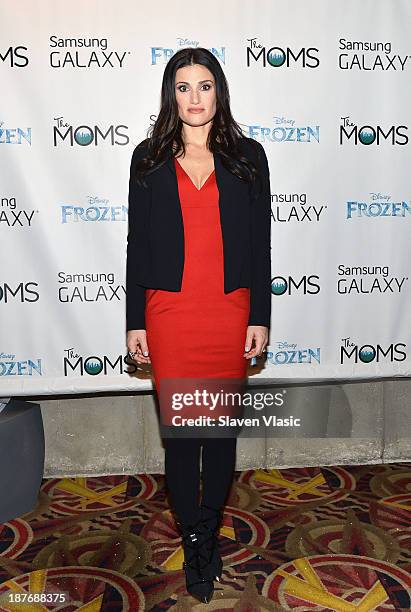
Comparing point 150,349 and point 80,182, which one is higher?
→ point 80,182

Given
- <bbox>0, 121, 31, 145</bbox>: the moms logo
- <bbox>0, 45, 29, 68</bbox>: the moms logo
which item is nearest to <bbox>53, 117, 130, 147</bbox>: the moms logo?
<bbox>0, 121, 31, 145</bbox>: the moms logo

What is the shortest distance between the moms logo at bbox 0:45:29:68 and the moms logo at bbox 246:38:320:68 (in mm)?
928

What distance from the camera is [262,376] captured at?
3086 millimetres

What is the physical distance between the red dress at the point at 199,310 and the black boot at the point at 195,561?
52cm

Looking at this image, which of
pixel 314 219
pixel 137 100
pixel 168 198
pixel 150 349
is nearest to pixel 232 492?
pixel 150 349

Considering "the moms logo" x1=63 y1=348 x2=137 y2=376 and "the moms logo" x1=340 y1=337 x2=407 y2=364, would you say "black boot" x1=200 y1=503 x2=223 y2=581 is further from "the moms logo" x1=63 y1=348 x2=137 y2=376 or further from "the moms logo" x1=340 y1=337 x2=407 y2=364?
"the moms logo" x1=340 y1=337 x2=407 y2=364

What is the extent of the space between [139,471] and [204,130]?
173 cm

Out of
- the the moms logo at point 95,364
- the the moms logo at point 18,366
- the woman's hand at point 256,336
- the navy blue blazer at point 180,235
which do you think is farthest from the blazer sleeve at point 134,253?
the the moms logo at point 18,366

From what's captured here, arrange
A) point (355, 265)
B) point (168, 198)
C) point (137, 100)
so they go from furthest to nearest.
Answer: point (355, 265) < point (137, 100) < point (168, 198)

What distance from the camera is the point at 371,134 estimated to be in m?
2.96

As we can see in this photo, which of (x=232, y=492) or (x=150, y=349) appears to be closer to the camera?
(x=150, y=349)

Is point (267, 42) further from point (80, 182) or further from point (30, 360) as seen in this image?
point (30, 360)

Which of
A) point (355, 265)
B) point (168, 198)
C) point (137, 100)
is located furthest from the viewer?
point (355, 265)

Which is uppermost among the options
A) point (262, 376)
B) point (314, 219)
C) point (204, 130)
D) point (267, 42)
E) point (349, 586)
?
point (267, 42)
